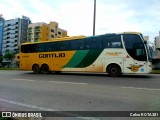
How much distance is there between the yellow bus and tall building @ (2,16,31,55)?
3559 inches

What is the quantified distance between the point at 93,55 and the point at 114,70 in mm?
2055

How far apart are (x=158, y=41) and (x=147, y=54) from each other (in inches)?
1599

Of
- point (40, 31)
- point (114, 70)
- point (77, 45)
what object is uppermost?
point (40, 31)

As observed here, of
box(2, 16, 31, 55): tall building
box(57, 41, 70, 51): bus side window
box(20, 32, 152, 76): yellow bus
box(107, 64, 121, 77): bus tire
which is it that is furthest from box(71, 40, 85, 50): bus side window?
box(2, 16, 31, 55): tall building

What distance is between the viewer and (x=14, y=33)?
111m

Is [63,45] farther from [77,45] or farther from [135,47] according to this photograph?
[135,47]

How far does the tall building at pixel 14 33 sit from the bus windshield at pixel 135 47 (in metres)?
97.4

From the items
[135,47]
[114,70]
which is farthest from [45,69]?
[135,47]

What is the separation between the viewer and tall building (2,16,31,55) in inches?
4296

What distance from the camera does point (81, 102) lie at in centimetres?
739

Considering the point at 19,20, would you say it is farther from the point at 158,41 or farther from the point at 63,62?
the point at 63,62

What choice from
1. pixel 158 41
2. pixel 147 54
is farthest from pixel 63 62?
pixel 158 41

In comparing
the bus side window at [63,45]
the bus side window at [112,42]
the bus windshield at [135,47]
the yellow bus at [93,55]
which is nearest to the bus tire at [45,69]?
the yellow bus at [93,55]

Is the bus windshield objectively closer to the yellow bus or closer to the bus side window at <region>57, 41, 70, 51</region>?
the yellow bus
